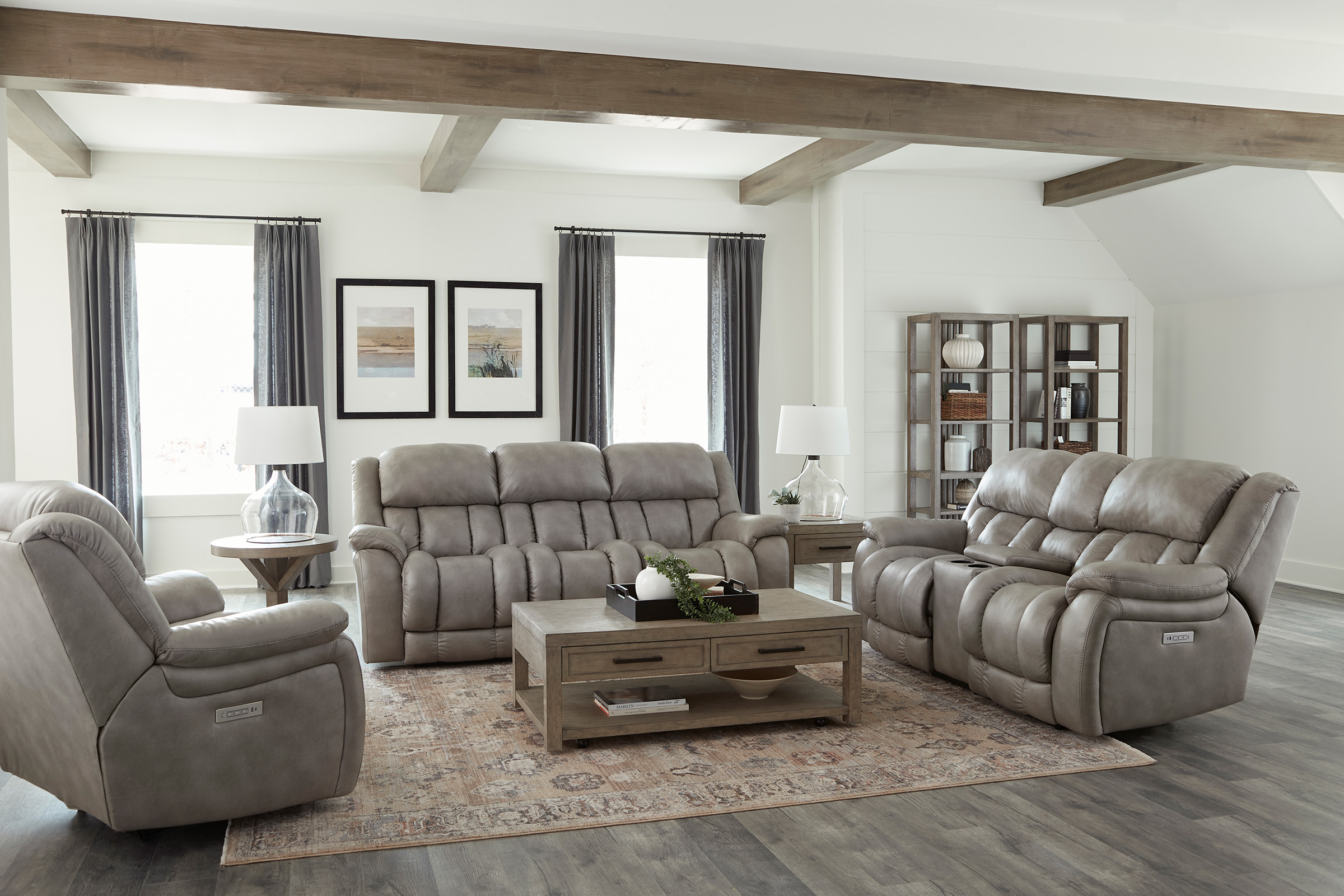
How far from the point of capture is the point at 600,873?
2.58 meters

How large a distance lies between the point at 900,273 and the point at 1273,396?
2671mm

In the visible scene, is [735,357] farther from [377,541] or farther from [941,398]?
[377,541]

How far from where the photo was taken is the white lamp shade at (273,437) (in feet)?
14.9

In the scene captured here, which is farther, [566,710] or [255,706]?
[566,710]

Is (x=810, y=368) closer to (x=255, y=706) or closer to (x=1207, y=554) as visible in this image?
(x=1207, y=554)

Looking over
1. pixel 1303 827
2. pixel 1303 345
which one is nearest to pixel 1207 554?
pixel 1303 827

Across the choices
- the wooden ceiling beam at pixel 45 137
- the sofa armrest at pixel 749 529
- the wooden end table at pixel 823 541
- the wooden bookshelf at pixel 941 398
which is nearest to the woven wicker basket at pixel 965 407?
the wooden bookshelf at pixel 941 398

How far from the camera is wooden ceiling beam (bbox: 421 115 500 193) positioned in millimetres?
5242

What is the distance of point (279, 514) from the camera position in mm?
4672

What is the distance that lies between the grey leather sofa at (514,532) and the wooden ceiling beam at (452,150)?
1.62 m

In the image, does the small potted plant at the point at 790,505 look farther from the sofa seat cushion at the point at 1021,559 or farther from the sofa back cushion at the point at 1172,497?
the sofa back cushion at the point at 1172,497

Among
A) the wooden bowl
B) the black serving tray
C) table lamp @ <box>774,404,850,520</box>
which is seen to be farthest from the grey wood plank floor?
table lamp @ <box>774,404,850,520</box>

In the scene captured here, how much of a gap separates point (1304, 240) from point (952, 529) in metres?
3.41

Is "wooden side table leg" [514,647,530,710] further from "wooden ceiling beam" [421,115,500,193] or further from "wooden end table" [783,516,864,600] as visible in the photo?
"wooden ceiling beam" [421,115,500,193]
